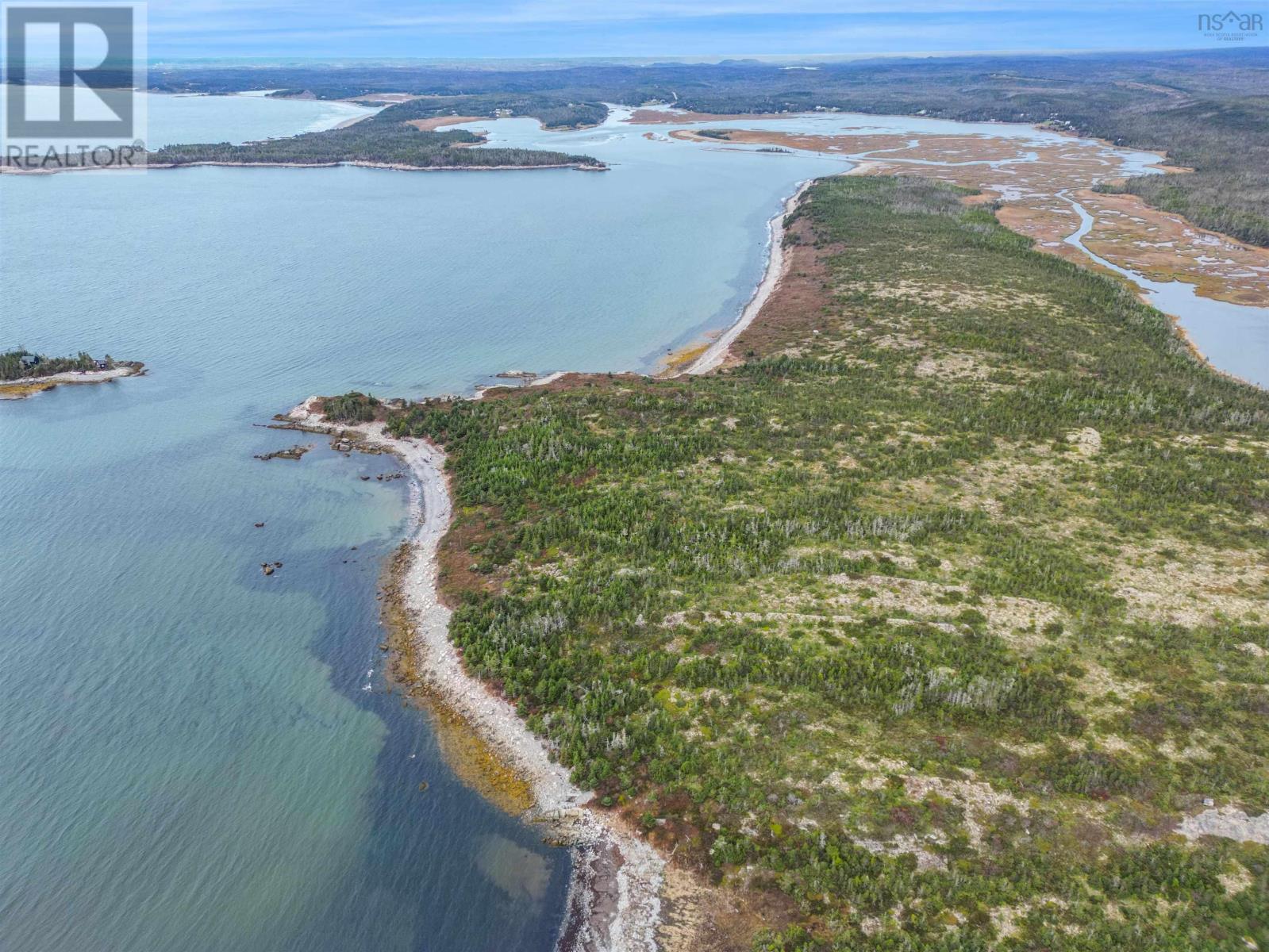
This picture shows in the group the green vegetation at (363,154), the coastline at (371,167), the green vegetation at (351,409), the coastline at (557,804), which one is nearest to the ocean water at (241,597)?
the coastline at (557,804)

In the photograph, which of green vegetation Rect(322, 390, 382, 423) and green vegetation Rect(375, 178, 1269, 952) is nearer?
green vegetation Rect(375, 178, 1269, 952)

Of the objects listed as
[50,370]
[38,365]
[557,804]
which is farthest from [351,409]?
[557,804]

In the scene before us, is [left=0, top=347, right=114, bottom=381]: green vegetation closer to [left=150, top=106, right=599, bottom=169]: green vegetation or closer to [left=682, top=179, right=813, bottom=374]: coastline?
[left=682, top=179, right=813, bottom=374]: coastline

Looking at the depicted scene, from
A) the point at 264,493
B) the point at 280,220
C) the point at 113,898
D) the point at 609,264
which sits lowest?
the point at 113,898

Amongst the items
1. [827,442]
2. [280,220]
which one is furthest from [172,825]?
[280,220]

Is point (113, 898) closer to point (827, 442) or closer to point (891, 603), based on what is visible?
point (891, 603)

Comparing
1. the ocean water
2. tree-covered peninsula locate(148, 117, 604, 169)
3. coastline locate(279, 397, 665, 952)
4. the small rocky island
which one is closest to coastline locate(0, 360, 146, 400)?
the small rocky island

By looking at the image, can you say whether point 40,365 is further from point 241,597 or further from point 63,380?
point 241,597
